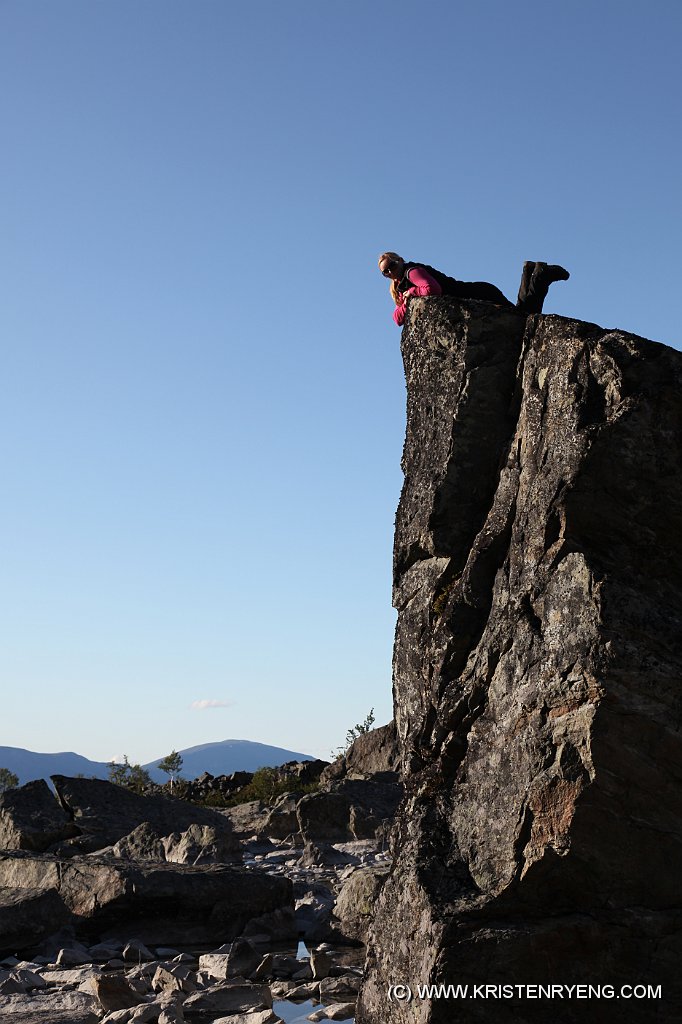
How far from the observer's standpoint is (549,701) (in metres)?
7.87

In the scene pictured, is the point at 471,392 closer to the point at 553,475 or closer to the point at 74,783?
the point at 553,475

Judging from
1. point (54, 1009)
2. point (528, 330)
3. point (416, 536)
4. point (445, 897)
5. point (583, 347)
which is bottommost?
point (54, 1009)

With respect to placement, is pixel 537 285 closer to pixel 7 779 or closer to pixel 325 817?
pixel 325 817

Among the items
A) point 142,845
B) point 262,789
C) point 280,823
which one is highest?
point 262,789

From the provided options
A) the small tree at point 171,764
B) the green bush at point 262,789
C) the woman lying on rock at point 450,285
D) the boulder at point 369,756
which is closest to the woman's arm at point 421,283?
the woman lying on rock at point 450,285

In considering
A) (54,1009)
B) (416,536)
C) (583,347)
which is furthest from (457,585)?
(54,1009)

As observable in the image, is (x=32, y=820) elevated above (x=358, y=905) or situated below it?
above

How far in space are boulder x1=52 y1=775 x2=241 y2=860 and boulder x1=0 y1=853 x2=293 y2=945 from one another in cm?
739

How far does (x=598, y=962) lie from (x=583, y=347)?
470 centimetres

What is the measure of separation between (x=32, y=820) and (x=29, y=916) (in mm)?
8364

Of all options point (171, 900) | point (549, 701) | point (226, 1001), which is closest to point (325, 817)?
point (171, 900)

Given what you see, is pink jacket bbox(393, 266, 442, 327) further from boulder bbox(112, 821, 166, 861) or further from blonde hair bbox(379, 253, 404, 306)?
boulder bbox(112, 821, 166, 861)

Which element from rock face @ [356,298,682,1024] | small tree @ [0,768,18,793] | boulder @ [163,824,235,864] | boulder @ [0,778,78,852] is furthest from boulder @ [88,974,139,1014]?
small tree @ [0,768,18,793]

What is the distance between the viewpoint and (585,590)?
7.94 metres
